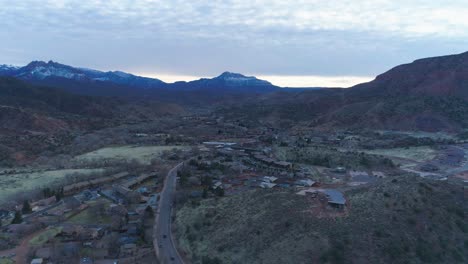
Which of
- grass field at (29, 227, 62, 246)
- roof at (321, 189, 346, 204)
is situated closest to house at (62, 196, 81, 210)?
grass field at (29, 227, 62, 246)

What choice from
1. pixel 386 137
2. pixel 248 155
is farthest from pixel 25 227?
pixel 386 137

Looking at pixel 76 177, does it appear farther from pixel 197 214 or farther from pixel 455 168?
pixel 455 168

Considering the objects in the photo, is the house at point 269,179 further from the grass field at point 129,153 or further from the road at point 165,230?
the grass field at point 129,153

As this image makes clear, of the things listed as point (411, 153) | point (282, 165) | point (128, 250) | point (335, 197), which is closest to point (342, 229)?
point (335, 197)

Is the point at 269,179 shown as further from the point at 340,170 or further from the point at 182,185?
the point at 340,170

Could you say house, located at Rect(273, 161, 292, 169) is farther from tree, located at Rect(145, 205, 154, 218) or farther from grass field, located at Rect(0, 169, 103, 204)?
grass field, located at Rect(0, 169, 103, 204)

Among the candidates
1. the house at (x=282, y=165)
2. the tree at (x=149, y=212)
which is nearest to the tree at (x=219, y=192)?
the tree at (x=149, y=212)
